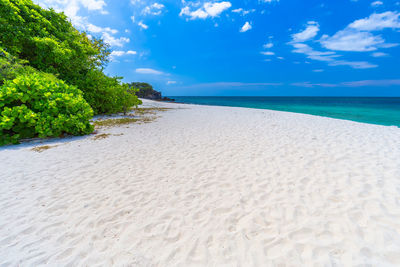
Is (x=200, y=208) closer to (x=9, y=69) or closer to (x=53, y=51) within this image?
(x=9, y=69)

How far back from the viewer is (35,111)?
776cm

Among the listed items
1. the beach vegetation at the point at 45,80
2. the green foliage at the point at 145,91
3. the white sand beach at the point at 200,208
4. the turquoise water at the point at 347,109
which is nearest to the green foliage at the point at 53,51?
the beach vegetation at the point at 45,80

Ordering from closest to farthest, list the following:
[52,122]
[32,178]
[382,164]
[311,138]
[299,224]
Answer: [299,224]
[32,178]
[382,164]
[52,122]
[311,138]

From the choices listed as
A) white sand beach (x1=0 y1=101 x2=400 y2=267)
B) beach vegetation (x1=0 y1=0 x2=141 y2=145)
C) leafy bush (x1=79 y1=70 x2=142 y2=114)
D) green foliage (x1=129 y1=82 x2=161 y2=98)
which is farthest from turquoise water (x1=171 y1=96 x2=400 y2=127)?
beach vegetation (x1=0 y1=0 x2=141 y2=145)

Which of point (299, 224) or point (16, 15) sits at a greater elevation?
point (16, 15)

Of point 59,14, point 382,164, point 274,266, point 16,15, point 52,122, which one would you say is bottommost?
point 274,266

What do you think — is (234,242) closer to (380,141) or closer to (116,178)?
(116,178)

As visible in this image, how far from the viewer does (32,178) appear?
4.52 meters

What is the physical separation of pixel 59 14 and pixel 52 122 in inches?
478

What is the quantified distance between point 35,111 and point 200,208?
9.16 meters

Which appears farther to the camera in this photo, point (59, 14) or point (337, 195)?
point (59, 14)

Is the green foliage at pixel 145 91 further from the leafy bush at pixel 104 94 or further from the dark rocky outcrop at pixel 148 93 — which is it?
the leafy bush at pixel 104 94

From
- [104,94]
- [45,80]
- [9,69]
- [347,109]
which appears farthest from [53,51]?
[347,109]

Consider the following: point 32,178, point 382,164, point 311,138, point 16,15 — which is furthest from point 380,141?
point 16,15
